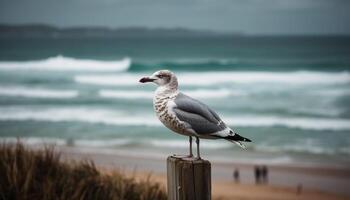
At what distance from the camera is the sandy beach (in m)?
12.9

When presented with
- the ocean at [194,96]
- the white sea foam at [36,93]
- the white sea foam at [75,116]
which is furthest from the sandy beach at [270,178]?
the white sea foam at [36,93]

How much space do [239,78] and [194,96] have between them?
6638 millimetres

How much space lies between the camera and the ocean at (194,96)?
59.2 feet

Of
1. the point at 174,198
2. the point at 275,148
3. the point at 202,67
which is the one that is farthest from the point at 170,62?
the point at 174,198

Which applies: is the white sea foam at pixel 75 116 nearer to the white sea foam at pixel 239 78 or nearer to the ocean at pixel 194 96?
→ the ocean at pixel 194 96

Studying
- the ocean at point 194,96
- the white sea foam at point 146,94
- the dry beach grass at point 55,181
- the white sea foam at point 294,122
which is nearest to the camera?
the dry beach grass at point 55,181

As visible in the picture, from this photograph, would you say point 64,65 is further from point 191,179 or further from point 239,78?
point 191,179

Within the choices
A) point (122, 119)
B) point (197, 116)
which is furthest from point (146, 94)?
point (197, 116)

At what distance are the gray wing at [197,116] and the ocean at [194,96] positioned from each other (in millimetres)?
5215

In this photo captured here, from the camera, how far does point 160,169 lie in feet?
50.1

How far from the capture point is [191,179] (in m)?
3.85

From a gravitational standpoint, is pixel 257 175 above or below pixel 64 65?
below

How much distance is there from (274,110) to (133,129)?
603 centimetres

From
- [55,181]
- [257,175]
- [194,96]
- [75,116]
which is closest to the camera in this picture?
[55,181]
